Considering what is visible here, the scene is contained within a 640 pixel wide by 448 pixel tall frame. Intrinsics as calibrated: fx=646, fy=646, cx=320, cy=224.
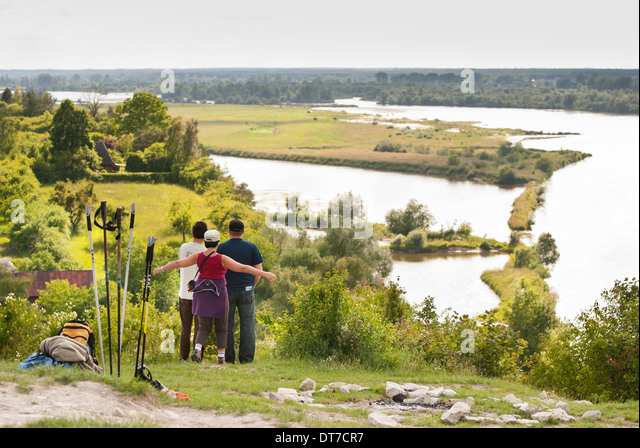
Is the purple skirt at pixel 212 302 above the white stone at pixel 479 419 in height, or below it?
above

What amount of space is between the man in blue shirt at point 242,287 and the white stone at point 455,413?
9.38 feet

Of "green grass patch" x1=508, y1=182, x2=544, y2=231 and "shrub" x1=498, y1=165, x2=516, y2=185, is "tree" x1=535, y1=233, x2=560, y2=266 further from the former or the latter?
"shrub" x1=498, y1=165, x2=516, y2=185

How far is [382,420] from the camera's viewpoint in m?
5.94

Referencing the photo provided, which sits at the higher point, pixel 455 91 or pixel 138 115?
pixel 455 91

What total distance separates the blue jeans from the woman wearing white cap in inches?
11.3

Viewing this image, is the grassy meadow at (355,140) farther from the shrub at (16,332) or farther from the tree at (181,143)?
the shrub at (16,332)

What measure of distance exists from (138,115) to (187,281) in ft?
236

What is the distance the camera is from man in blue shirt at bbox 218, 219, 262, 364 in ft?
25.8

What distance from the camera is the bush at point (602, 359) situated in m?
9.31

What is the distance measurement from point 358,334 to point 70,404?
15.4ft

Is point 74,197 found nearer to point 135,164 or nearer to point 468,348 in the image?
point 135,164

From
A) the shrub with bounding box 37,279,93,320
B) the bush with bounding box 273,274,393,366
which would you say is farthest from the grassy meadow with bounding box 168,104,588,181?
the bush with bounding box 273,274,393,366

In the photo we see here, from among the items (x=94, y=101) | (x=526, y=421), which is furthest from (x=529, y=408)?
(x=94, y=101)

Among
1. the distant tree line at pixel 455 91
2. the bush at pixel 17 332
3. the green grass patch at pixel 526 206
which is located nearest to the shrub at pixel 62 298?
the bush at pixel 17 332
